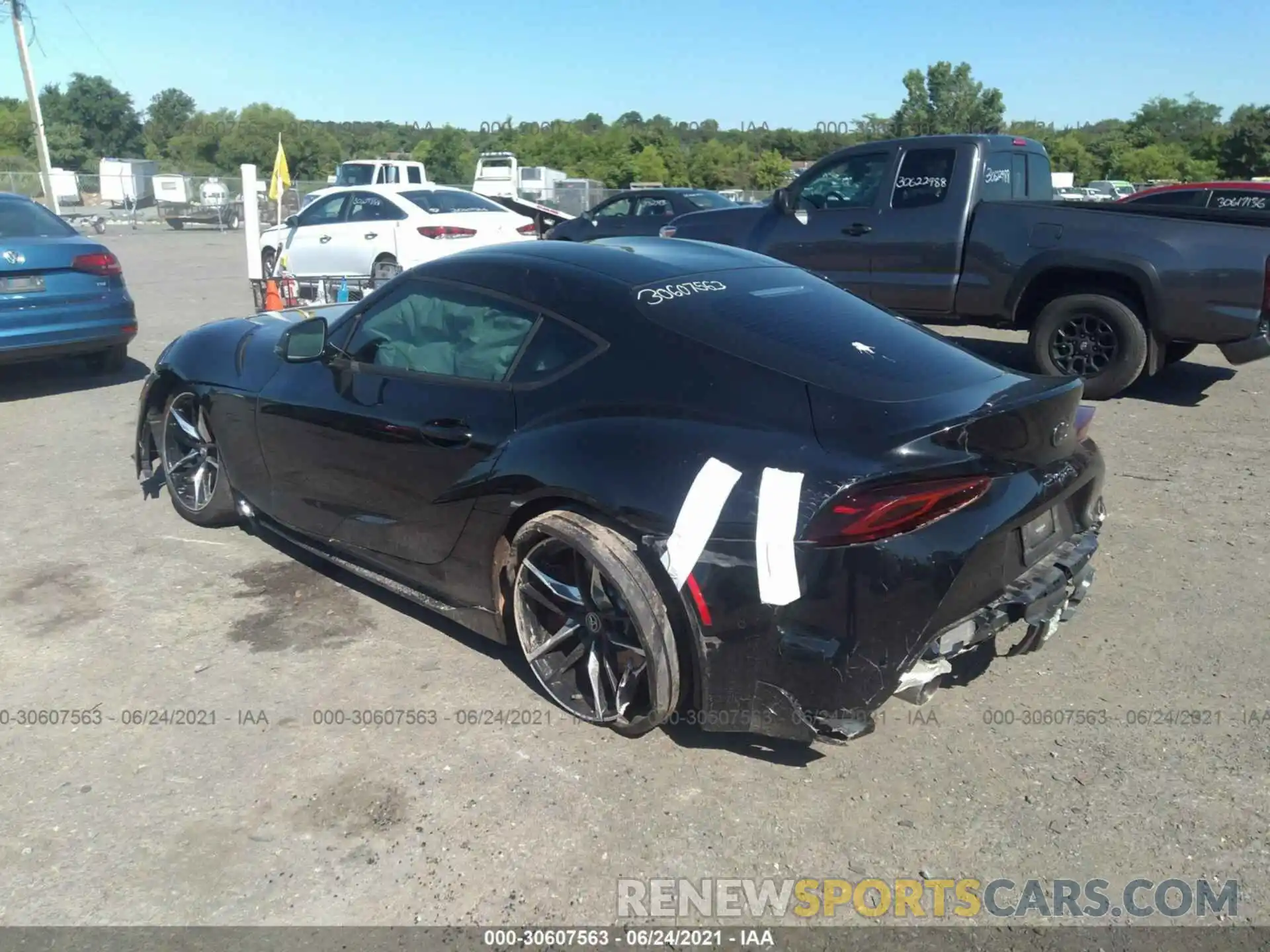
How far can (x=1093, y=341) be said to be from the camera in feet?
26.7

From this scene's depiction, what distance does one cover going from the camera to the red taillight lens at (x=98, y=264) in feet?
26.7

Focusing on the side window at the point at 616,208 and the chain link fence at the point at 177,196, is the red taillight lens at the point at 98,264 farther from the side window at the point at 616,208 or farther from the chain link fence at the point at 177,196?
the chain link fence at the point at 177,196

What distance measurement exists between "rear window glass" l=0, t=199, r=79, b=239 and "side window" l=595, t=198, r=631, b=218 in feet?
38.3

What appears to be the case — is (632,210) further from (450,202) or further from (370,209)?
(370,209)

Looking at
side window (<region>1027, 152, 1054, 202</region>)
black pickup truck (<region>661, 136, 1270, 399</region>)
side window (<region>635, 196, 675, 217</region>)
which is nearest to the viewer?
black pickup truck (<region>661, 136, 1270, 399</region>)

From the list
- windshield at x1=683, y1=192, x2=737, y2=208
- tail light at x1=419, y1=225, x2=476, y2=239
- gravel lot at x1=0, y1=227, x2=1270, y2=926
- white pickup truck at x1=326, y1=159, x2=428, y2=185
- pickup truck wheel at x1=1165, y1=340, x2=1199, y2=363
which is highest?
white pickup truck at x1=326, y1=159, x2=428, y2=185

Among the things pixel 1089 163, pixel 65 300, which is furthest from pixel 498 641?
pixel 1089 163

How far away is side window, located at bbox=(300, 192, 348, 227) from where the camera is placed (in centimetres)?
1388

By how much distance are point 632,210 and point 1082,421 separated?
1675 cm

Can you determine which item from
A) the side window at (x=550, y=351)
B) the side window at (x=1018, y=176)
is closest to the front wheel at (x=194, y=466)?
the side window at (x=550, y=351)

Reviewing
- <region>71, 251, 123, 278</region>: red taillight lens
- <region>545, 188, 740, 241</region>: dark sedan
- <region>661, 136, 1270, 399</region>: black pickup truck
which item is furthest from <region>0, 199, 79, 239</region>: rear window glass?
<region>545, 188, 740, 241</region>: dark sedan

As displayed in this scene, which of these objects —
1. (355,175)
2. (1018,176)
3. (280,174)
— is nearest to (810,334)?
(1018,176)

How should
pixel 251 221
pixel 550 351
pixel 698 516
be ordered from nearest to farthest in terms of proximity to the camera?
pixel 698 516 → pixel 550 351 → pixel 251 221

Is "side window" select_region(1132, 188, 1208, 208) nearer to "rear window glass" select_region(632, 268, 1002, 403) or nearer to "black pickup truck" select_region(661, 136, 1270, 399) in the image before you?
"black pickup truck" select_region(661, 136, 1270, 399)
